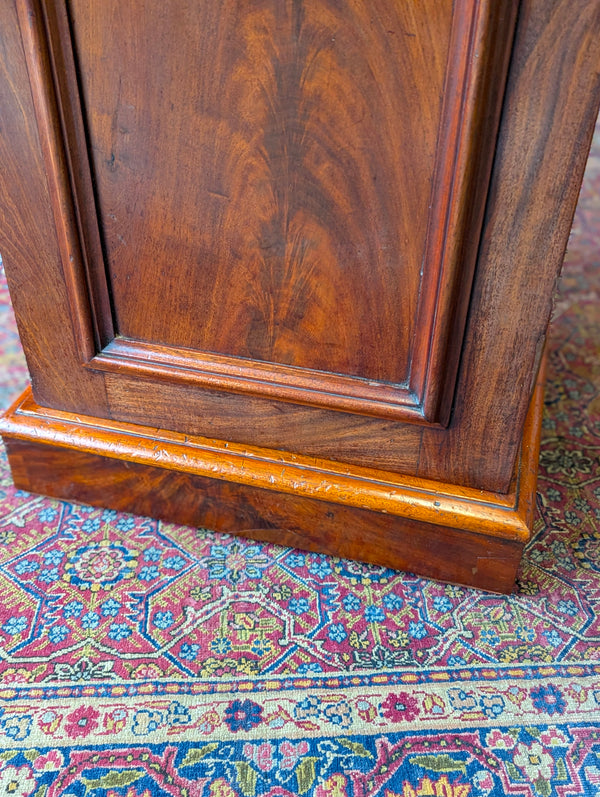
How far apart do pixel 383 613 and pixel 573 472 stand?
0.48m

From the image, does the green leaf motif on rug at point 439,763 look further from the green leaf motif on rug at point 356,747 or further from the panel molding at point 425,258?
the panel molding at point 425,258

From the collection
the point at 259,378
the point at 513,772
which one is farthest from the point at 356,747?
the point at 259,378

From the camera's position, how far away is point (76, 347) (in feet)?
3.43

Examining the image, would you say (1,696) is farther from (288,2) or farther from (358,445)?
(288,2)

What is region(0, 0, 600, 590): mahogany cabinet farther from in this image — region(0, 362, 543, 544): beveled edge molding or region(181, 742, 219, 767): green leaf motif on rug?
region(181, 742, 219, 767): green leaf motif on rug

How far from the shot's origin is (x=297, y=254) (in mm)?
909

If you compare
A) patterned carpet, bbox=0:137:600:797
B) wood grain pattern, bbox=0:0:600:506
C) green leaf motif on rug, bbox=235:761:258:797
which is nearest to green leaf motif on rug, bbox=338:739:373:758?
patterned carpet, bbox=0:137:600:797

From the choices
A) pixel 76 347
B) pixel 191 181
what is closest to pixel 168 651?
pixel 76 347

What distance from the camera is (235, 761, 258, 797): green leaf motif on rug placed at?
0.79 m

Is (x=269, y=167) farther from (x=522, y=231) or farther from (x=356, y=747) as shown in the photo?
(x=356, y=747)

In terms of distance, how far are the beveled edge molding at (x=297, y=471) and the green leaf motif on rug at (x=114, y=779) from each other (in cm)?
40

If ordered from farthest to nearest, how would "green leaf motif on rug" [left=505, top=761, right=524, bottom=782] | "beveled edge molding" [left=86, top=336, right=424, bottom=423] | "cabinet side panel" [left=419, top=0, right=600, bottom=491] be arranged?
"beveled edge molding" [left=86, top=336, right=424, bottom=423] < "green leaf motif on rug" [left=505, top=761, right=524, bottom=782] < "cabinet side panel" [left=419, top=0, right=600, bottom=491]

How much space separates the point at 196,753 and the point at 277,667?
150 millimetres

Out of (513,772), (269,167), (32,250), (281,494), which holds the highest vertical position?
(269,167)
